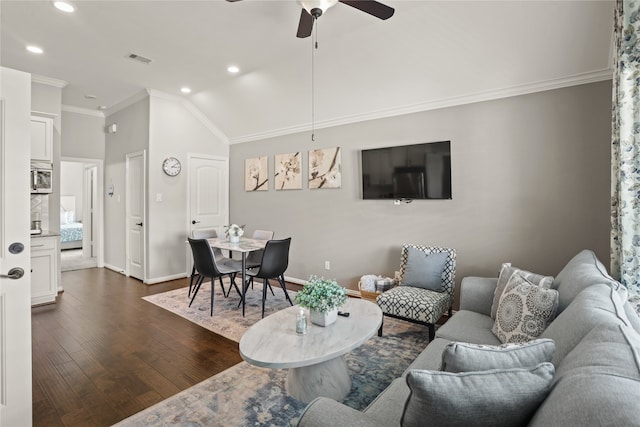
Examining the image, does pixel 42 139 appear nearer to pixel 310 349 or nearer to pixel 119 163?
pixel 119 163

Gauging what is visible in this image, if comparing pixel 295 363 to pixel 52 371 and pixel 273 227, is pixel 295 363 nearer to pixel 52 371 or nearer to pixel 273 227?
pixel 52 371

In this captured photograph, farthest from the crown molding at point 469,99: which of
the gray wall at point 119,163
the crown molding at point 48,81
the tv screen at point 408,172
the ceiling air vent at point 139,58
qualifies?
the crown molding at point 48,81

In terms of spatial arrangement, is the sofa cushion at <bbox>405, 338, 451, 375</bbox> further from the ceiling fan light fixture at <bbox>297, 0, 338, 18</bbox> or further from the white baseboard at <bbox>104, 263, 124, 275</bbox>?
the white baseboard at <bbox>104, 263, 124, 275</bbox>

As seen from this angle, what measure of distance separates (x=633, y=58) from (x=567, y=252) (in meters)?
1.85

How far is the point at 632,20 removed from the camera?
1697 mm

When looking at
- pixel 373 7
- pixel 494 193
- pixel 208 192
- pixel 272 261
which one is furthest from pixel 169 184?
pixel 494 193

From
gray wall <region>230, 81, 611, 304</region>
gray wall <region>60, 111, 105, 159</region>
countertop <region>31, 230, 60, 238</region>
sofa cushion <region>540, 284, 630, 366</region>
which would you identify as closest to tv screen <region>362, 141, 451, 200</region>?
gray wall <region>230, 81, 611, 304</region>

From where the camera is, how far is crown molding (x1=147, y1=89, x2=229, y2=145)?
4.93 metres

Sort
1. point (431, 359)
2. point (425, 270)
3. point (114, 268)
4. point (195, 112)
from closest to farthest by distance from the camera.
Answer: point (431, 359)
point (425, 270)
point (195, 112)
point (114, 268)

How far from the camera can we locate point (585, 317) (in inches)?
47.8

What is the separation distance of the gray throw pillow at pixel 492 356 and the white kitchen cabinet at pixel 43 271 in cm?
504

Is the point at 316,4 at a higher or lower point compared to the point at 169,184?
higher

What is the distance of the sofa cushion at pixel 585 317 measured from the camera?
1.16 metres

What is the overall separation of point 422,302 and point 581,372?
1.94m
